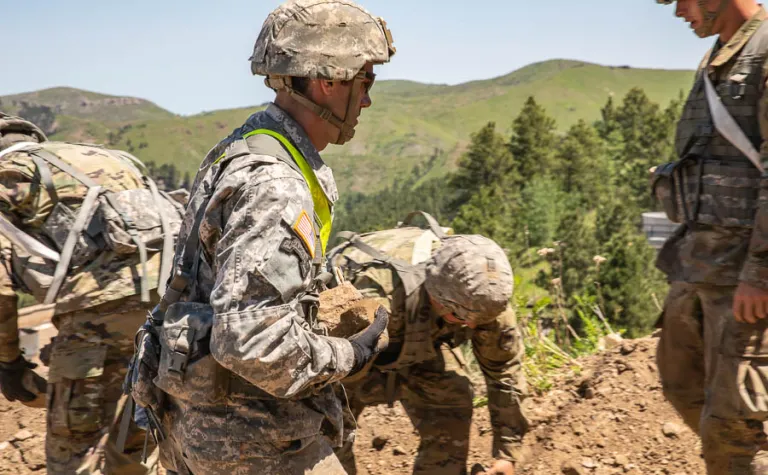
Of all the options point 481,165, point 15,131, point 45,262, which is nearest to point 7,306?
point 45,262

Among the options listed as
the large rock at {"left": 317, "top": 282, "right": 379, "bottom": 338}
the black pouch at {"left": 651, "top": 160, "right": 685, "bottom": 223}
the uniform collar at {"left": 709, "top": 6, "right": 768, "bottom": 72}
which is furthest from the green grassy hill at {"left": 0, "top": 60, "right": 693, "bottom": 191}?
the large rock at {"left": 317, "top": 282, "right": 379, "bottom": 338}

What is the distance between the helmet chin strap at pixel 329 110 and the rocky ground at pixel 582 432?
2.73m

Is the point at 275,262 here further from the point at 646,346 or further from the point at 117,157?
the point at 646,346

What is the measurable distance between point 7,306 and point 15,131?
0.99 metres

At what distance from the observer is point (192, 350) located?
202cm

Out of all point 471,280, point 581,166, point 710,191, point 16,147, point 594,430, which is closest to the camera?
point 710,191

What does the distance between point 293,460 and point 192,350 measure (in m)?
0.43

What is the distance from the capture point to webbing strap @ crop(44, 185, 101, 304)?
11.7ft

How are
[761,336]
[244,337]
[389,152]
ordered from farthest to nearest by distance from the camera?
[389,152] < [761,336] < [244,337]

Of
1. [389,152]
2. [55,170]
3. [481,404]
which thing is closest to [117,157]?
[55,170]

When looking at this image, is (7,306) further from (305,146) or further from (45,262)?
(305,146)

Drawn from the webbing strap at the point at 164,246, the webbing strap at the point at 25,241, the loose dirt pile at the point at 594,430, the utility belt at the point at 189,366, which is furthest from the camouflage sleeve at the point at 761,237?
the webbing strap at the point at 25,241

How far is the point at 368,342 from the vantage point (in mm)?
2270

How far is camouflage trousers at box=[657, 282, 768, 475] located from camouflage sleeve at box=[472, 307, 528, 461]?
756mm
